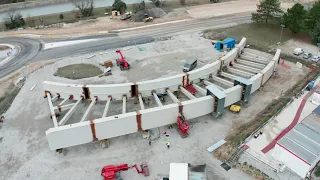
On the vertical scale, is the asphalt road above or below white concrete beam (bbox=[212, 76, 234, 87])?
above

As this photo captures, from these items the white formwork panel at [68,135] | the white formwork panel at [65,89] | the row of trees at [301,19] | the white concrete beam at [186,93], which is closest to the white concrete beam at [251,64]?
the white concrete beam at [186,93]

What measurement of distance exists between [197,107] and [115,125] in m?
9.81

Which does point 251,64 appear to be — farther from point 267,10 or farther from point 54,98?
point 54,98

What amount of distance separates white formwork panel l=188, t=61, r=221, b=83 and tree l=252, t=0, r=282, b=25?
2598 cm

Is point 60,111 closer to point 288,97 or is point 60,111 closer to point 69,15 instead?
point 288,97

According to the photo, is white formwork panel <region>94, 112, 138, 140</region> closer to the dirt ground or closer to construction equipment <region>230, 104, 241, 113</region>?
the dirt ground

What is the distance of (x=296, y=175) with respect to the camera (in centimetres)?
2656

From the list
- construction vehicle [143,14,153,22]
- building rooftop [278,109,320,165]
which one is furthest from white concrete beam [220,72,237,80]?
construction vehicle [143,14,153,22]

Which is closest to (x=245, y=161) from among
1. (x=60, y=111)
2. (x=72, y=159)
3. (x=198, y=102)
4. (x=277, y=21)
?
(x=198, y=102)

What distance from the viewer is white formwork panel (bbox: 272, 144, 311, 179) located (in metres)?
25.9

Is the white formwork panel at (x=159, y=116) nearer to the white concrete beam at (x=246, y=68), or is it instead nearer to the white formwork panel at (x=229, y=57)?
the white formwork panel at (x=229, y=57)

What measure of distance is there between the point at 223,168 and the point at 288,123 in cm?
1147

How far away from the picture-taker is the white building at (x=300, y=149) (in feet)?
85.1

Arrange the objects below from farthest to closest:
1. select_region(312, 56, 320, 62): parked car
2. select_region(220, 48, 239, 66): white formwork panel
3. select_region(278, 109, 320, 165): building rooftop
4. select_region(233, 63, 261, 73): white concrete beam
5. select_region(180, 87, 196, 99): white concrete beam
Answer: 1. select_region(312, 56, 320, 62): parked car
2. select_region(220, 48, 239, 66): white formwork panel
3. select_region(233, 63, 261, 73): white concrete beam
4. select_region(180, 87, 196, 99): white concrete beam
5. select_region(278, 109, 320, 165): building rooftop
